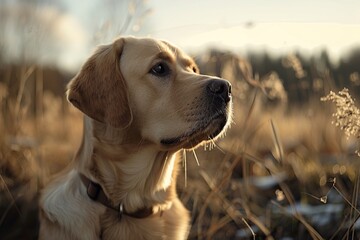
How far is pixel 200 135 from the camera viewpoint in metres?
3.09

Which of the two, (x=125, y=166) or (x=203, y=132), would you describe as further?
(x=125, y=166)

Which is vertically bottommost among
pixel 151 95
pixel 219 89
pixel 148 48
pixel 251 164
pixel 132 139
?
pixel 251 164

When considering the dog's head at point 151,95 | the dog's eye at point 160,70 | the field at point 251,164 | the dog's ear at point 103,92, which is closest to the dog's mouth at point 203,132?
the dog's head at point 151,95

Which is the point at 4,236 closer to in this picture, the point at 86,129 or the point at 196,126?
the point at 86,129

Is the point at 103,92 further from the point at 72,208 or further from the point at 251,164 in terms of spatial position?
the point at 251,164

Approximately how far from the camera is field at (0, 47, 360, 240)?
3.85 meters

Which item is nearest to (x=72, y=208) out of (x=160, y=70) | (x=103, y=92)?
(x=103, y=92)

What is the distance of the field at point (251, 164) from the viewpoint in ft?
12.6

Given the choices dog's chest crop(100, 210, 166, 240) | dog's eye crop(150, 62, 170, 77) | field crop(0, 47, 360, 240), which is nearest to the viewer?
dog's chest crop(100, 210, 166, 240)

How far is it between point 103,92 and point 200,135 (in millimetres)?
625

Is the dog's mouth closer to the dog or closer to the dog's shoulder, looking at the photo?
the dog

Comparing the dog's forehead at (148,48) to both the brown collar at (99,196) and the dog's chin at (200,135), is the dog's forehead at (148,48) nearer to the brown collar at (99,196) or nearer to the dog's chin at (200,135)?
the dog's chin at (200,135)

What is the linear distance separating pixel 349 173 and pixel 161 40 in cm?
241

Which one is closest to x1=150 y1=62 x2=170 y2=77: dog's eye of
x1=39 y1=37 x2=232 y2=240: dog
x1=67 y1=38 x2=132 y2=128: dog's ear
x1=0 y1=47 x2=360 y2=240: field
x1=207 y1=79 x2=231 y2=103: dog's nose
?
x1=39 y1=37 x2=232 y2=240: dog
